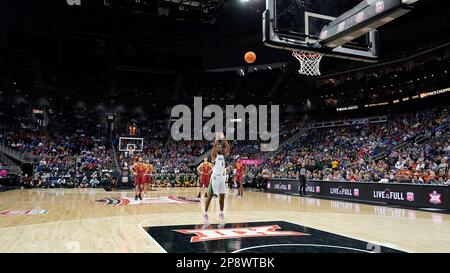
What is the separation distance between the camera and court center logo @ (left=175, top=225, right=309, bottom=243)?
6215mm

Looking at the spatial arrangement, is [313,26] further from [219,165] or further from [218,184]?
[218,184]

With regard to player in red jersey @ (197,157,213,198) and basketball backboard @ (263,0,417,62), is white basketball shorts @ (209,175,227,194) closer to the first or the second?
basketball backboard @ (263,0,417,62)

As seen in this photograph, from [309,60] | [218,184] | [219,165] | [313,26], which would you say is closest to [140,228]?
[218,184]

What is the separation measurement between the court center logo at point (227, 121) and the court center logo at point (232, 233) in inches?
1058

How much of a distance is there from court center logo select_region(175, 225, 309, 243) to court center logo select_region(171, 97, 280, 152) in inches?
1058

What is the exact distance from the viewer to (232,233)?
21.8ft

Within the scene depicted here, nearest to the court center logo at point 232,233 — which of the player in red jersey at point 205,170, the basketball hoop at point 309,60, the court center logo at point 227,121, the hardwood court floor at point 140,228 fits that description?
the hardwood court floor at point 140,228

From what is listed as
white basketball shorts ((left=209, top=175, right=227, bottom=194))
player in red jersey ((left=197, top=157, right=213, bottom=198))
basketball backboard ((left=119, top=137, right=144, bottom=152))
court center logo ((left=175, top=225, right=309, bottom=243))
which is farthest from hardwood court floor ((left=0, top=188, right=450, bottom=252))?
basketball backboard ((left=119, top=137, right=144, bottom=152))

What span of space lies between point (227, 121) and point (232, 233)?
30.1m

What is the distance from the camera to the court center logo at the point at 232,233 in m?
6.22

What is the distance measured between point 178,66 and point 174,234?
3368 cm

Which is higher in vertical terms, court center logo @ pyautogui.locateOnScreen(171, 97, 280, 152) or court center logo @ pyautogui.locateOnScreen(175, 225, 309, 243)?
court center logo @ pyautogui.locateOnScreen(171, 97, 280, 152)
